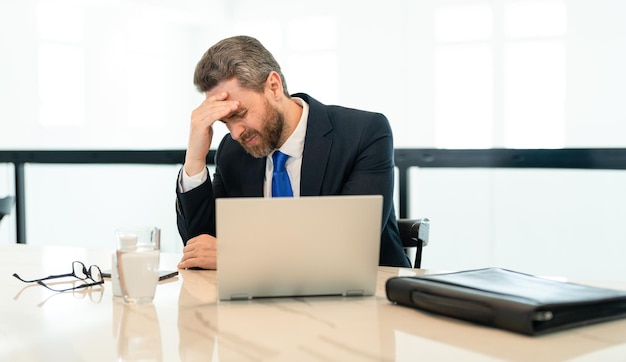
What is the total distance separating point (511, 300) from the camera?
1.13 metres

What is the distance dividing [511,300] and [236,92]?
110cm

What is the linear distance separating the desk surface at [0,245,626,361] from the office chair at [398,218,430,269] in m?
0.54

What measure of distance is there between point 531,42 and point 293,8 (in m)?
2.56

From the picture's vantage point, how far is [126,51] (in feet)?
28.3

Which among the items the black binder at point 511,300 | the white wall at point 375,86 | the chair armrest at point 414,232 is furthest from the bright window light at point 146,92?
the black binder at point 511,300

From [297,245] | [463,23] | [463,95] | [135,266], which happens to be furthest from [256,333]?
[463,23]

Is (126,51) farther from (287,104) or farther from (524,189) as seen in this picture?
(287,104)

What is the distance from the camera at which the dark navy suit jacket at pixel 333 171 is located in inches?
79.7

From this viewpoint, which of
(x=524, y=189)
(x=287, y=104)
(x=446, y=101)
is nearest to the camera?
(x=287, y=104)

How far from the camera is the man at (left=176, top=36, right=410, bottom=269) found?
6.58 feet

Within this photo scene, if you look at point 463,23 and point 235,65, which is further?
point 463,23

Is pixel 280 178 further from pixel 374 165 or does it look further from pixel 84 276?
pixel 84 276

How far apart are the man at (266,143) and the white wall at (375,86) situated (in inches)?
93.5

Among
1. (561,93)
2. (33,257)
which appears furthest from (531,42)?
(33,257)
